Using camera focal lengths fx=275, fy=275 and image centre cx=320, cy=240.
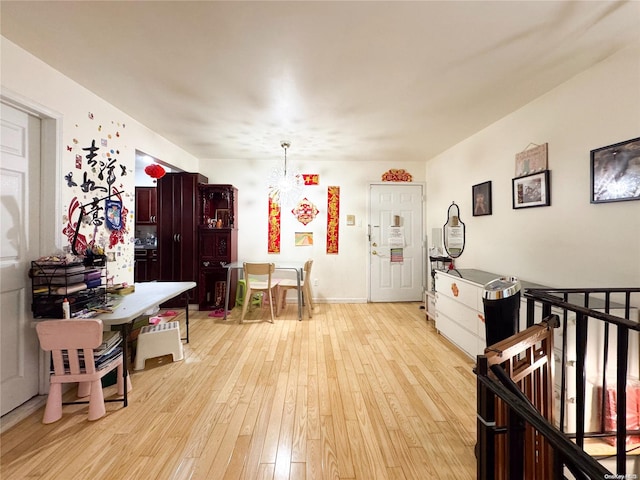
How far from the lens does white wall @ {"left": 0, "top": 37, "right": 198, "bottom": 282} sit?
1842 millimetres

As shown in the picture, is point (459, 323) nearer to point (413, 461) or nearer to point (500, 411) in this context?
point (413, 461)

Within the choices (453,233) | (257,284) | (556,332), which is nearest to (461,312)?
(556,332)

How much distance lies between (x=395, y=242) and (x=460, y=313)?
214cm

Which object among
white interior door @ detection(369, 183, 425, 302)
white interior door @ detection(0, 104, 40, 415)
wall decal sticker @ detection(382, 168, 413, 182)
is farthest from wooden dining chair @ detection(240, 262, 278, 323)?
wall decal sticker @ detection(382, 168, 413, 182)

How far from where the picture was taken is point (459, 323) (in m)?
2.83

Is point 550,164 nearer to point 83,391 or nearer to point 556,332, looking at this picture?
point 556,332

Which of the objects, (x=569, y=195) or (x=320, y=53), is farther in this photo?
(x=569, y=195)

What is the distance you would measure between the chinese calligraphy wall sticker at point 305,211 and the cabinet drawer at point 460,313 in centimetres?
240

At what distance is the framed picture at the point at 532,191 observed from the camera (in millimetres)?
2410

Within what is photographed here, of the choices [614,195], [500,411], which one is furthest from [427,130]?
[500,411]

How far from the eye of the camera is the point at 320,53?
74.0 inches

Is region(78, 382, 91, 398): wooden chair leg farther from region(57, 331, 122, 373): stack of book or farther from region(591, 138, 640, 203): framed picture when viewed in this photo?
region(591, 138, 640, 203): framed picture

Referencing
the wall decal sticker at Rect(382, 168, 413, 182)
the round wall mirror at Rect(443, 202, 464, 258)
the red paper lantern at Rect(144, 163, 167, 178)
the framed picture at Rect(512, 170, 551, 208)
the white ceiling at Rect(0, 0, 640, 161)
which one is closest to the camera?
the white ceiling at Rect(0, 0, 640, 161)

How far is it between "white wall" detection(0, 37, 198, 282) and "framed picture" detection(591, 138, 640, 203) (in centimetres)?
372
